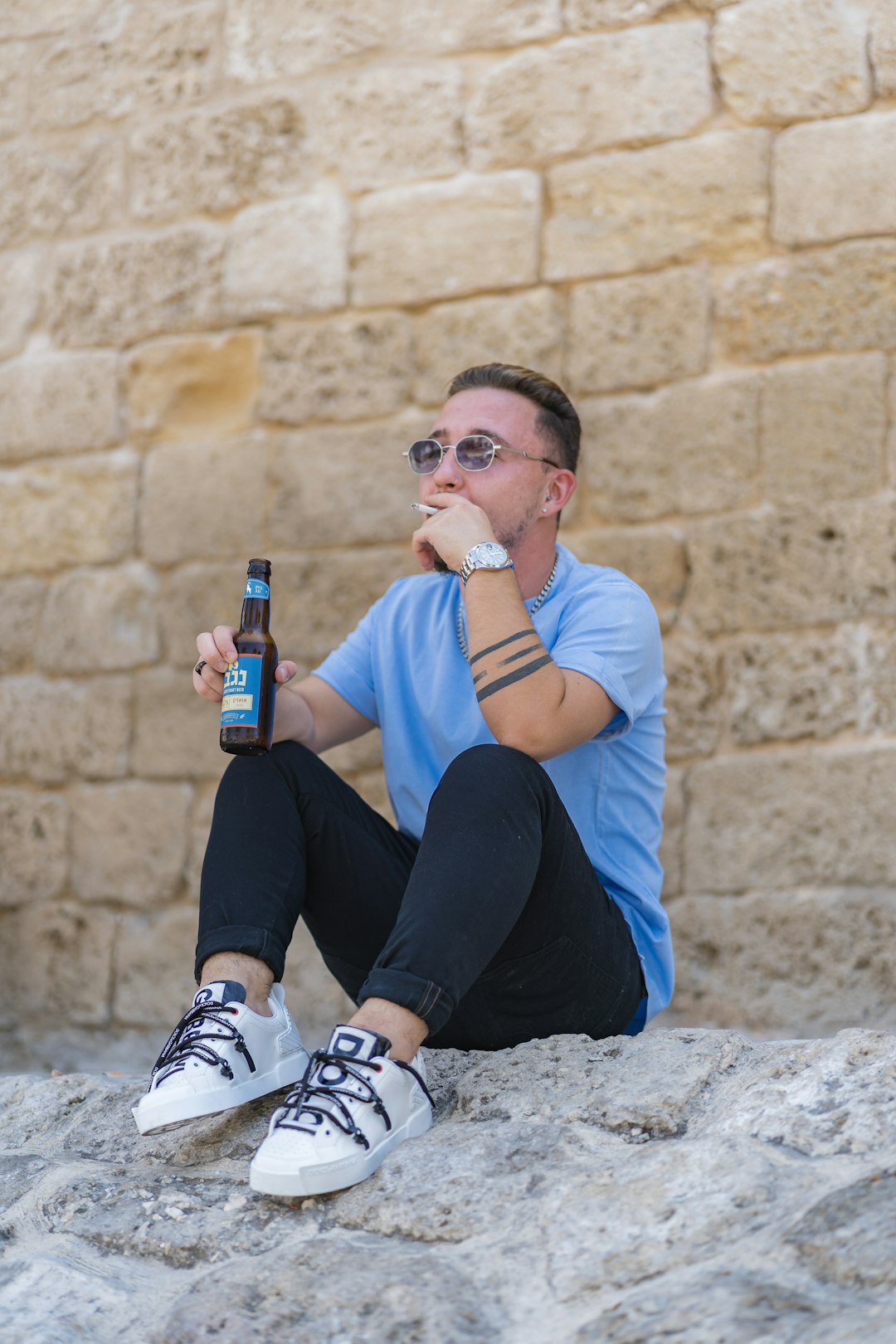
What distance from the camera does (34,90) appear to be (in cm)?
424

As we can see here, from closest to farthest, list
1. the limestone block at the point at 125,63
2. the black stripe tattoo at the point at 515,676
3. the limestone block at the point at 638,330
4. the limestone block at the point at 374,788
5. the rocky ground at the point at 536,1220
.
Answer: the rocky ground at the point at 536,1220 → the black stripe tattoo at the point at 515,676 → the limestone block at the point at 638,330 → the limestone block at the point at 374,788 → the limestone block at the point at 125,63

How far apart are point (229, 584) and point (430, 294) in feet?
3.22

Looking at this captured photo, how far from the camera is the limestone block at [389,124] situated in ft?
12.3

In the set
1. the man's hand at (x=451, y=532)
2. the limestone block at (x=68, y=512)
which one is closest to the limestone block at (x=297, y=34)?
the limestone block at (x=68, y=512)

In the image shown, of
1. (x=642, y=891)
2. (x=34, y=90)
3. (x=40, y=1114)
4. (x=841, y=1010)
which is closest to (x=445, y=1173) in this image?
(x=642, y=891)

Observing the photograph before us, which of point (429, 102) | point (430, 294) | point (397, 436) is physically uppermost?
point (429, 102)

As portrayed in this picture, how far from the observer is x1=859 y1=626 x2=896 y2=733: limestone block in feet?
10.5

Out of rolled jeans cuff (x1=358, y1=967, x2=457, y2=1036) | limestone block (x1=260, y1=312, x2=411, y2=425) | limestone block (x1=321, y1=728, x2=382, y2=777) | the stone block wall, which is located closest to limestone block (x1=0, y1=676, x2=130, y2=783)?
the stone block wall

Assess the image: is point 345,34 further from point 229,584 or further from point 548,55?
point 229,584

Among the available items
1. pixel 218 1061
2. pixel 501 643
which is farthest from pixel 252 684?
pixel 218 1061

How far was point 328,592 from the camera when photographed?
3.73m

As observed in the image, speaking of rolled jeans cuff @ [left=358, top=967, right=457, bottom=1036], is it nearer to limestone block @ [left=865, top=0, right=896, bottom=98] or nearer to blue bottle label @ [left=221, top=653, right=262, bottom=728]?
blue bottle label @ [left=221, top=653, right=262, bottom=728]

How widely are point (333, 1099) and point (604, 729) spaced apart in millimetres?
809

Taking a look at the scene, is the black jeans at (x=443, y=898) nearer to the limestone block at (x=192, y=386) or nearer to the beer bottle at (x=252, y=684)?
the beer bottle at (x=252, y=684)
